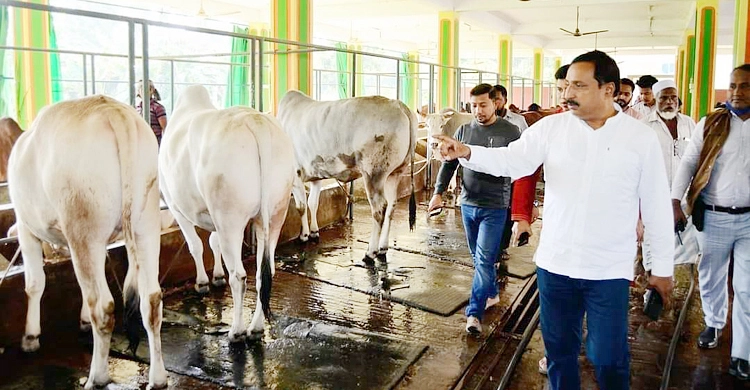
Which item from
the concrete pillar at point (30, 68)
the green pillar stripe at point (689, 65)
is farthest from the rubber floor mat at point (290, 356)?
the green pillar stripe at point (689, 65)

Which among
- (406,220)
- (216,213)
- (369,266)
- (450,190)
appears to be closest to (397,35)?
(450,190)

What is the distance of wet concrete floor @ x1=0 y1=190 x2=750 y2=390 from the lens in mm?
3510

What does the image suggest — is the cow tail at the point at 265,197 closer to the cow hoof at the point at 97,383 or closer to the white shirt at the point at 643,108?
the cow hoof at the point at 97,383

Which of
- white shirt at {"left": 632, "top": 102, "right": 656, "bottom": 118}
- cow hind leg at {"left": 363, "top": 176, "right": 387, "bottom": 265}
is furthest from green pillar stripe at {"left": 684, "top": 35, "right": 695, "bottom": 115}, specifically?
cow hind leg at {"left": 363, "top": 176, "right": 387, "bottom": 265}

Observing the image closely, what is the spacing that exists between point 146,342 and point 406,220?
462 centimetres

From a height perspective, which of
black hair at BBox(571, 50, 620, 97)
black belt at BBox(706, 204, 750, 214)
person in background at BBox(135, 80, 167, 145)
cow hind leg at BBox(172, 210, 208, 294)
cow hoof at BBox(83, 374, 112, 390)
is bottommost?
cow hoof at BBox(83, 374, 112, 390)

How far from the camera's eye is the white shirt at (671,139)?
466 cm

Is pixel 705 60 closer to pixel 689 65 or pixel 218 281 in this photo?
pixel 689 65

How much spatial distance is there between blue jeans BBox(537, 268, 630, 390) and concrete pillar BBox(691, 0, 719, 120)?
40.8 ft

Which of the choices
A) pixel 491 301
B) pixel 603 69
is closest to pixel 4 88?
pixel 491 301

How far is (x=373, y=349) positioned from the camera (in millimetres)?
3955

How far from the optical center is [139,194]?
3.25 metres

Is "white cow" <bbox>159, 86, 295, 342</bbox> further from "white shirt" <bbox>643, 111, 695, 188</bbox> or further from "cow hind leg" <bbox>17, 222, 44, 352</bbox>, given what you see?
"white shirt" <bbox>643, 111, 695, 188</bbox>

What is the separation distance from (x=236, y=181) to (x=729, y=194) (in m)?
2.90
